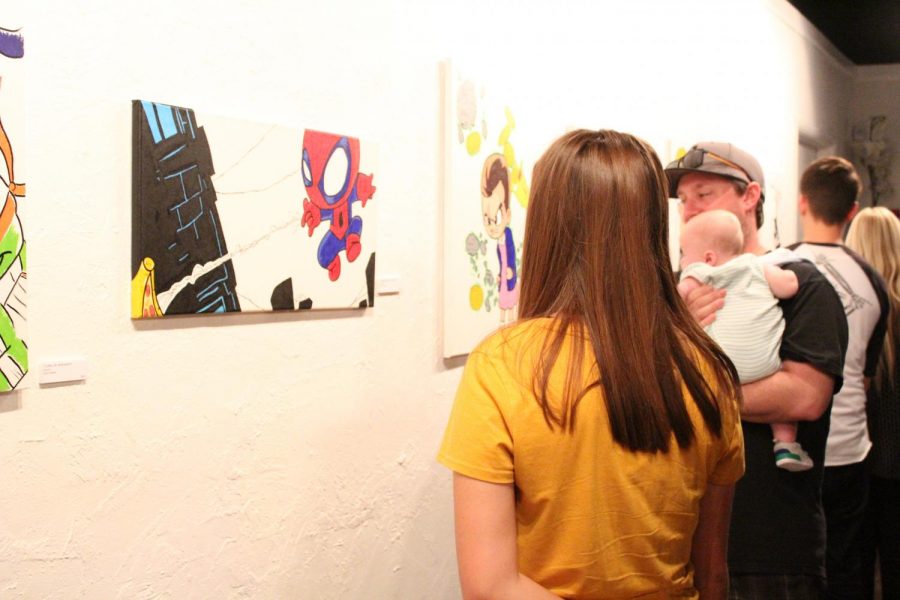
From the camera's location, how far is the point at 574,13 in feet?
10.8

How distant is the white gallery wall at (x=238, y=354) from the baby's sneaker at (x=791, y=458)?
106 centimetres

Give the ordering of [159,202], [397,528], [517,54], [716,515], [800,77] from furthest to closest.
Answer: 1. [800,77]
2. [517,54]
3. [397,528]
4. [159,202]
5. [716,515]

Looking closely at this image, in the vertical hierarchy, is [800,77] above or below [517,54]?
above

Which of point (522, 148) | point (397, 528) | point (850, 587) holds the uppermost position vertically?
point (522, 148)

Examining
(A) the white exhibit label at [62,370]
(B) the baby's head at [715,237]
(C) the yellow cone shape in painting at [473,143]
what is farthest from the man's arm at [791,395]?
(A) the white exhibit label at [62,370]

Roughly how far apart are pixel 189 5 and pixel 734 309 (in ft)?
4.81

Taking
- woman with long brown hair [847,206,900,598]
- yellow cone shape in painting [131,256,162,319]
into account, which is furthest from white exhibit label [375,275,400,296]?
woman with long brown hair [847,206,900,598]

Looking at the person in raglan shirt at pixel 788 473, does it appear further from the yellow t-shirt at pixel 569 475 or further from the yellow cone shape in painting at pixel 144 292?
the yellow cone shape in painting at pixel 144 292

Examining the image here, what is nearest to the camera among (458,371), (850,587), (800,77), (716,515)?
(716,515)

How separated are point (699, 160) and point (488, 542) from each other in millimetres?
1411

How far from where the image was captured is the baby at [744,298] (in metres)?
1.96

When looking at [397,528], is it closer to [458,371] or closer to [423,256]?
[458,371]

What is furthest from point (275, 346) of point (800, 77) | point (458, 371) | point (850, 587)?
point (800, 77)

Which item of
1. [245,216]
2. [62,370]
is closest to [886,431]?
[245,216]
